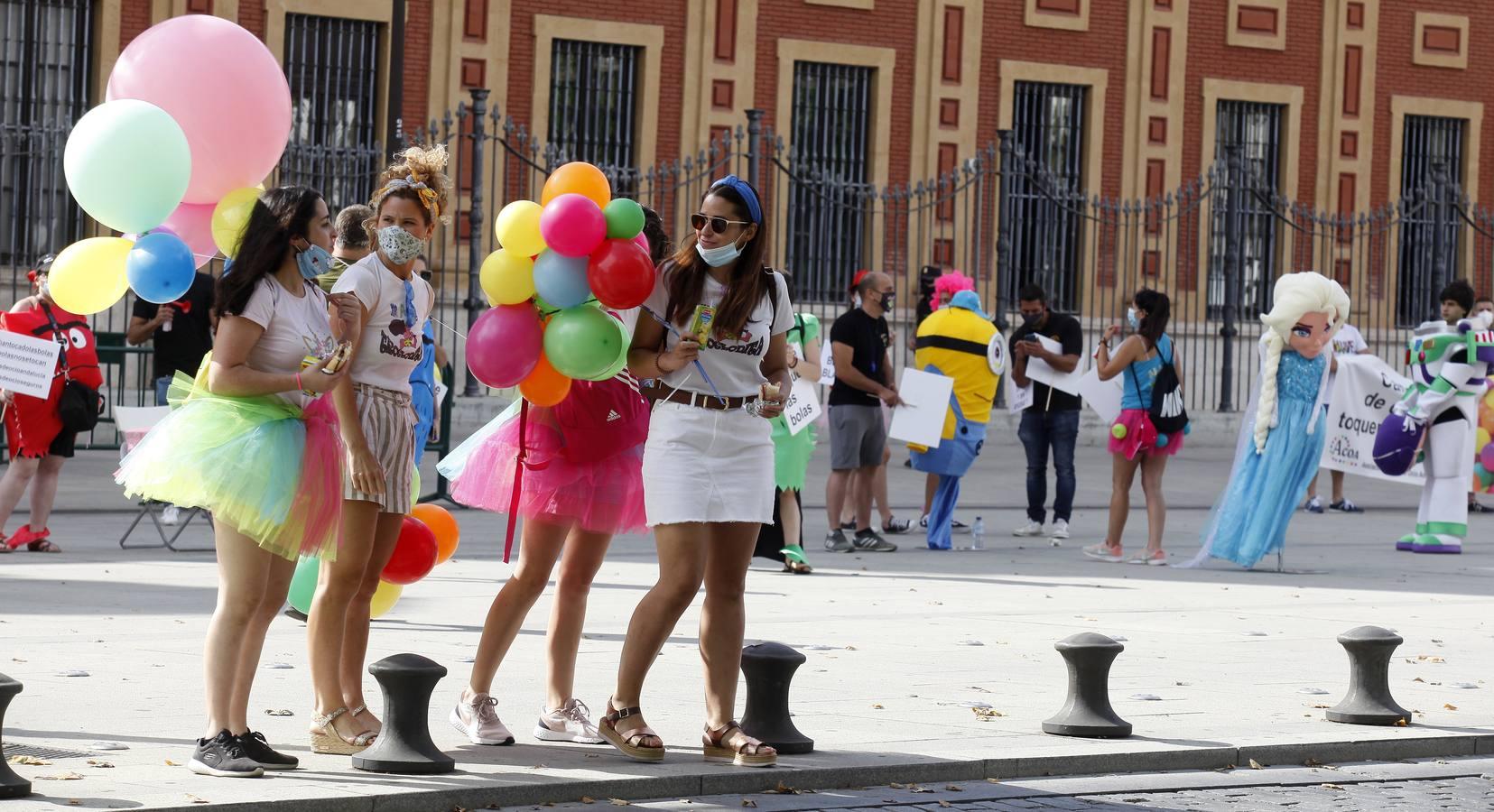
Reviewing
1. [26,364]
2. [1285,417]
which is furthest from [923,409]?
[26,364]

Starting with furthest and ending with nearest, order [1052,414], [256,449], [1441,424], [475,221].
Answer: [475,221]
[1441,424]
[1052,414]
[256,449]

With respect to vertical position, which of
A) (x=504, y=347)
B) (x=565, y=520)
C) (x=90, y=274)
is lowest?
(x=565, y=520)

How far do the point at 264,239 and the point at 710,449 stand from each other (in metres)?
1.50

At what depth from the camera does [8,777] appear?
6289 millimetres

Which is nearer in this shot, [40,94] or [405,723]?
[405,723]

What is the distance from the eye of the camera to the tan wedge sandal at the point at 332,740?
7105mm

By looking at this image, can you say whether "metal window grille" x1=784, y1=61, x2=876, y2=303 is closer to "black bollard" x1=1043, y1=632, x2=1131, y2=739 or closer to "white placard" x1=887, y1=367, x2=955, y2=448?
"white placard" x1=887, y1=367, x2=955, y2=448

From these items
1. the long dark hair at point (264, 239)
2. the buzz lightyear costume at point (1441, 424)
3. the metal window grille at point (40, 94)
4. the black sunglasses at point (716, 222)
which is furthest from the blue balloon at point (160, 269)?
the metal window grille at point (40, 94)

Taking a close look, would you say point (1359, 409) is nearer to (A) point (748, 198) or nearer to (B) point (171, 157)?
(A) point (748, 198)

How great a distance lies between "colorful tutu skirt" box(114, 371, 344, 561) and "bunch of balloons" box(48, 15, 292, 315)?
49 centimetres

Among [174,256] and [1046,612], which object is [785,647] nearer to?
[174,256]

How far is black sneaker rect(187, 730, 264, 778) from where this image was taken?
665cm

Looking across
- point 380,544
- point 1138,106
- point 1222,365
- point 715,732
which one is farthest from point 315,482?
point 1138,106

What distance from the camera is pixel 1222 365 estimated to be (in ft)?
93.2
